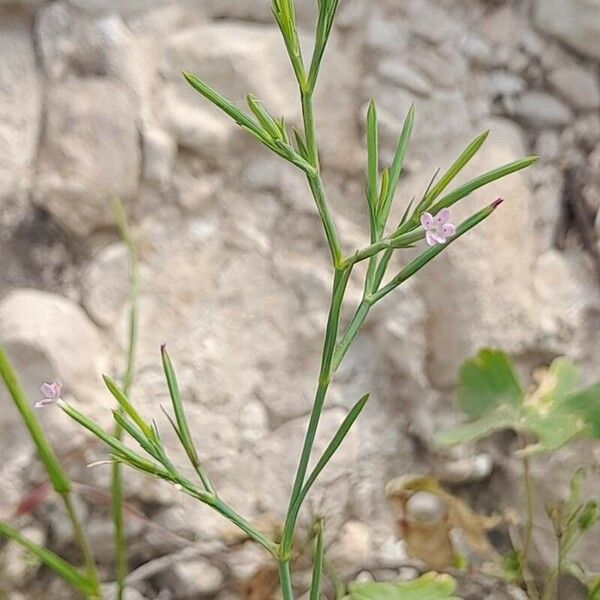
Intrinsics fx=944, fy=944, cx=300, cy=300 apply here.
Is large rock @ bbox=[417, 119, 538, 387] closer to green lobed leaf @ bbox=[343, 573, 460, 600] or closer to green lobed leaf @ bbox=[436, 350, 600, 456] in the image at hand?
green lobed leaf @ bbox=[436, 350, 600, 456]

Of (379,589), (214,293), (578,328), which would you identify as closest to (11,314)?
(214,293)

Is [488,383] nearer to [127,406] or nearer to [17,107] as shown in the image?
[127,406]

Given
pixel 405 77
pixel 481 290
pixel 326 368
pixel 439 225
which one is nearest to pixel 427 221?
pixel 439 225

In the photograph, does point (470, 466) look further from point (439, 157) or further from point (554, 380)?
point (439, 157)

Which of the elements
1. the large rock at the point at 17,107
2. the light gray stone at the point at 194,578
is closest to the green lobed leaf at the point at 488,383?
the light gray stone at the point at 194,578

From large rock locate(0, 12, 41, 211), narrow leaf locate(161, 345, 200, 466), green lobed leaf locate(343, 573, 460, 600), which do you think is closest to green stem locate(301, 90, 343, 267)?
narrow leaf locate(161, 345, 200, 466)
